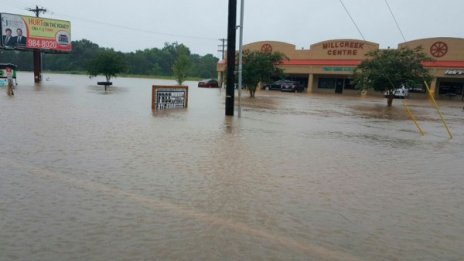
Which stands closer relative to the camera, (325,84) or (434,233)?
(434,233)

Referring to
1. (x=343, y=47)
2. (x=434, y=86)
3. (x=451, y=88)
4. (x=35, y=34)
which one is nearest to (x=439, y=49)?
(x=434, y=86)

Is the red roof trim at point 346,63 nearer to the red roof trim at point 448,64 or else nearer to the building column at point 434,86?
the red roof trim at point 448,64

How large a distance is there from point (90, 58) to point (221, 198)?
14844 cm

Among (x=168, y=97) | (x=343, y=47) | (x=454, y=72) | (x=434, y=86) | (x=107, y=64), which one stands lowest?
(x=168, y=97)

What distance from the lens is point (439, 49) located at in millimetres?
49562

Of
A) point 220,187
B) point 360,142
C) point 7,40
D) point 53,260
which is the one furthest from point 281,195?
point 7,40

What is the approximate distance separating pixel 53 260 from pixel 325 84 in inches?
2329

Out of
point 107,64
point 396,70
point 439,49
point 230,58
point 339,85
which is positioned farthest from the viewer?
point 339,85

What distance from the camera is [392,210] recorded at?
234 inches

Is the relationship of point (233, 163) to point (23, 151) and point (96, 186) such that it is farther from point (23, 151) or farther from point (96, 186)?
point (23, 151)

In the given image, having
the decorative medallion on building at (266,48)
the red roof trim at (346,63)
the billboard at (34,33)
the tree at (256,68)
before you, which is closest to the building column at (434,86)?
the red roof trim at (346,63)

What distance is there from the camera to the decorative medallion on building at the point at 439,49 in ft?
162

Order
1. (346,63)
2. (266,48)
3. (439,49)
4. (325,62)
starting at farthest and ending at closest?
(266,48) < (325,62) < (346,63) < (439,49)

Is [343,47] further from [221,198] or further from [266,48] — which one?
[221,198]
